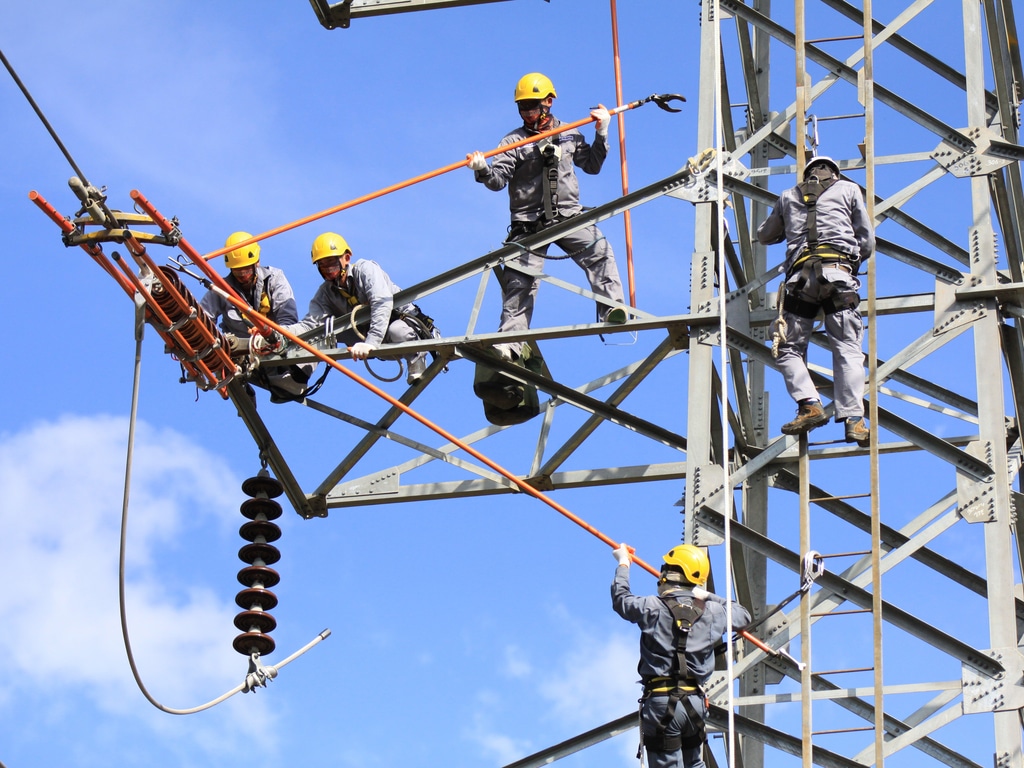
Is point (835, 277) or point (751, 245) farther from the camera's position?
point (751, 245)

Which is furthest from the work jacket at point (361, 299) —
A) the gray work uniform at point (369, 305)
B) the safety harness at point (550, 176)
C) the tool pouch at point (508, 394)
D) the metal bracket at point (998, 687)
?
the metal bracket at point (998, 687)

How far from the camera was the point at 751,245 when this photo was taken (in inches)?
738

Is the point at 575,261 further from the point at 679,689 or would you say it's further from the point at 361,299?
the point at 679,689

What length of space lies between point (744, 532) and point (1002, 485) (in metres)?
1.85

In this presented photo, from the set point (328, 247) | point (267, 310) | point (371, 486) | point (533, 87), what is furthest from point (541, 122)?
point (371, 486)

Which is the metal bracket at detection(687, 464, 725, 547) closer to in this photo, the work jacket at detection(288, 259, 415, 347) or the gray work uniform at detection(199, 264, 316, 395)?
the work jacket at detection(288, 259, 415, 347)

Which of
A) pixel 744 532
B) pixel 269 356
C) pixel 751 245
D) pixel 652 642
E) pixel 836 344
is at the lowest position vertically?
pixel 652 642

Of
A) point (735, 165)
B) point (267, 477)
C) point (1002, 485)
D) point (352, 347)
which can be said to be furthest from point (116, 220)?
point (1002, 485)

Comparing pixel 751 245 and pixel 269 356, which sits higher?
pixel 751 245

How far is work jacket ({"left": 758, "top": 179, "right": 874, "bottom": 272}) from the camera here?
14.3 metres

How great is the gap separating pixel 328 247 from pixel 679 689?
5.65 meters

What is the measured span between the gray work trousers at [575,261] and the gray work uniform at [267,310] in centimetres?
190

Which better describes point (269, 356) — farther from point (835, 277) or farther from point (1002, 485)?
point (1002, 485)

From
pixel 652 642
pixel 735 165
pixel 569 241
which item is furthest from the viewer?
pixel 569 241
